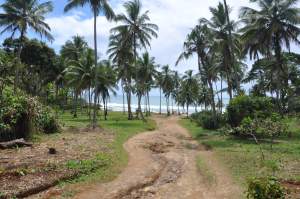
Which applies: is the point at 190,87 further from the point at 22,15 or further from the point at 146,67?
the point at 22,15

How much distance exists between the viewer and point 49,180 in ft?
36.2

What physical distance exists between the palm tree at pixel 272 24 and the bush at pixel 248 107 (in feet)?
26.0

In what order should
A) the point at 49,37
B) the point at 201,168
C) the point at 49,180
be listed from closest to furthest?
the point at 49,180 < the point at 201,168 < the point at 49,37

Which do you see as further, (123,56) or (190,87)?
(190,87)

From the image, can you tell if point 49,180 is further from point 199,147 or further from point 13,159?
point 199,147

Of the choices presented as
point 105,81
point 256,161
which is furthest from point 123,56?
point 256,161

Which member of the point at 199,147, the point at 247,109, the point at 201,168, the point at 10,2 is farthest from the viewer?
the point at 10,2

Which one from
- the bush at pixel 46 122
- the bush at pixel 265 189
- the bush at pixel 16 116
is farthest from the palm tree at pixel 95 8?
the bush at pixel 265 189

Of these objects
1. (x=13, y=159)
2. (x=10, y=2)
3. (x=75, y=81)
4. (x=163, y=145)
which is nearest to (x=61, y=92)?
(x=75, y=81)

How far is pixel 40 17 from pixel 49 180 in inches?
1165

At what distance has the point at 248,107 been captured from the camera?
86.6 ft

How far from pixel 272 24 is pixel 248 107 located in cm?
896

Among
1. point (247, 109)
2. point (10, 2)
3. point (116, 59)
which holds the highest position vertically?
point (10, 2)

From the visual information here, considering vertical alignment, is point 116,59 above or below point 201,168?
above
